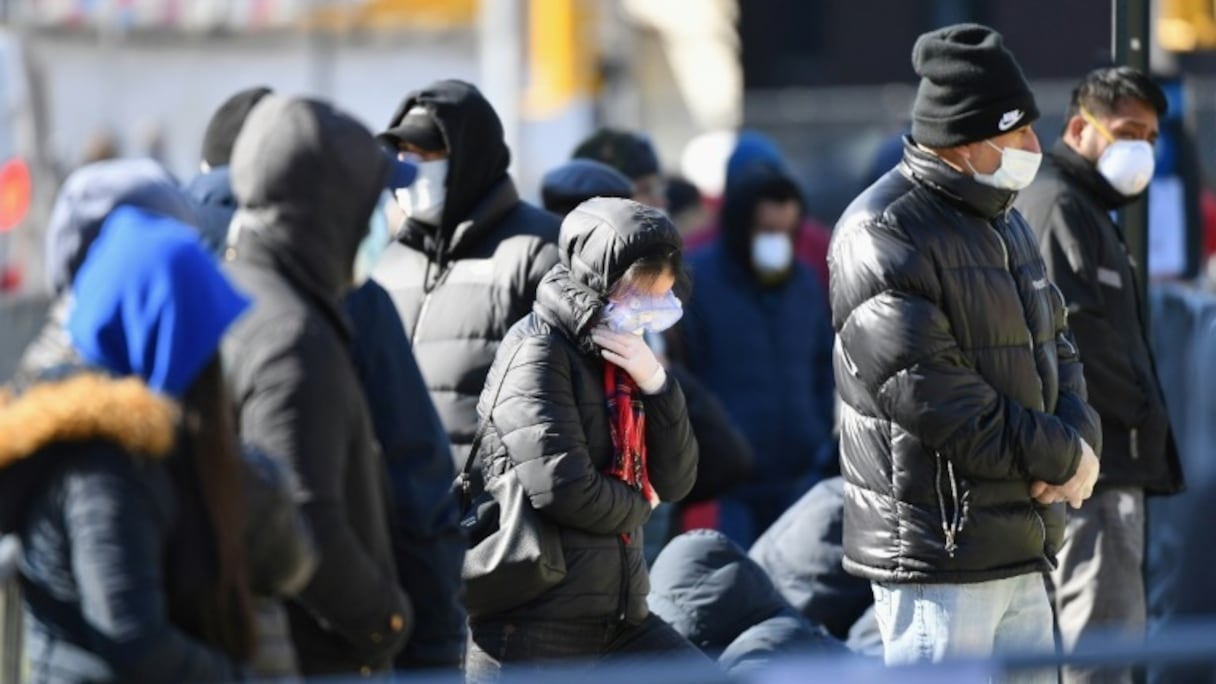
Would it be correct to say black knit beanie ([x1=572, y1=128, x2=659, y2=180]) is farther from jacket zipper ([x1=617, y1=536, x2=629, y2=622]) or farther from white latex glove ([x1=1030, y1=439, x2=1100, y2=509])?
white latex glove ([x1=1030, y1=439, x2=1100, y2=509])

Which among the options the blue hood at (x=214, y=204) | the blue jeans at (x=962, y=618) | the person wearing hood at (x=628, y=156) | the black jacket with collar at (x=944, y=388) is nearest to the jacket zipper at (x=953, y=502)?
the black jacket with collar at (x=944, y=388)

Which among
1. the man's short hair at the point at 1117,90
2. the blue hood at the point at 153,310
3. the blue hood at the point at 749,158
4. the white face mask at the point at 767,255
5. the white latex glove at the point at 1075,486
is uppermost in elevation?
the blue hood at the point at 153,310

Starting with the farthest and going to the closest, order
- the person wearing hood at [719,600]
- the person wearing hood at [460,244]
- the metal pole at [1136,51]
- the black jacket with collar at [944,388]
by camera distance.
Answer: the metal pole at [1136,51]
the person wearing hood at [719,600]
the person wearing hood at [460,244]
the black jacket with collar at [944,388]

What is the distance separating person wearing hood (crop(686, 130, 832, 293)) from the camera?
991 cm

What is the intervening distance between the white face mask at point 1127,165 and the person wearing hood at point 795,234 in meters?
2.66

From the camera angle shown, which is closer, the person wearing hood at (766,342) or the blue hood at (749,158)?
the person wearing hood at (766,342)

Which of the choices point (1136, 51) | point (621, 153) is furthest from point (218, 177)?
point (1136, 51)

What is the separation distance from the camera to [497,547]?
5.45 m

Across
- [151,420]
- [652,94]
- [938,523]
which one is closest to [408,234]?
[938,523]

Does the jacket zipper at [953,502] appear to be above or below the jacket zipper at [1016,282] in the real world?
below

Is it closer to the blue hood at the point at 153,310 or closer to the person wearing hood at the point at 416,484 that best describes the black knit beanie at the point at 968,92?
the person wearing hood at the point at 416,484

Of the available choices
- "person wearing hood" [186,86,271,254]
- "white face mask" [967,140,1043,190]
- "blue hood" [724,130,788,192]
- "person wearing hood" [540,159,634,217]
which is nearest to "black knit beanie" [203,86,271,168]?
"person wearing hood" [186,86,271,254]

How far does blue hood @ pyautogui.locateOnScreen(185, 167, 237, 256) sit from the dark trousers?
43.5 inches

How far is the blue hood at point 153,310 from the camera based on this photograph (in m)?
3.89
